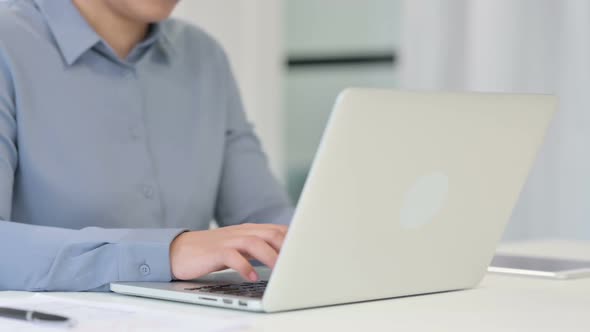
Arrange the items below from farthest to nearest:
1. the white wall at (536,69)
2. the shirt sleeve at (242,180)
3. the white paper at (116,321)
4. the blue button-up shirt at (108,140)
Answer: the white wall at (536,69)
the shirt sleeve at (242,180)
the blue button-up shirt at (108,140)
the white paper at (116,321)

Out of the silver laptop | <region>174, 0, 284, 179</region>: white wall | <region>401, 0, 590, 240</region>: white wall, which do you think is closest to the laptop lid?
the silver laptop

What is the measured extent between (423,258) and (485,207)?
0.38ft

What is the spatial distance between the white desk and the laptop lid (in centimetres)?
3

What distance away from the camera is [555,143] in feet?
9.59

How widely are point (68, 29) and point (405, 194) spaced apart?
823mm

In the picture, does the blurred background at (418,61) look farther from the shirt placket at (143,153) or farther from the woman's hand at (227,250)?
the woman's hand at (227,250)

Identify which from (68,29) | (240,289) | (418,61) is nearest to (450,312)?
(240,289)

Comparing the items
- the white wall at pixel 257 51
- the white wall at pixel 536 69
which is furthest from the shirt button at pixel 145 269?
the white wall at pixel 257 51

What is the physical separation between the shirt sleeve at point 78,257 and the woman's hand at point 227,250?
0.02 metres

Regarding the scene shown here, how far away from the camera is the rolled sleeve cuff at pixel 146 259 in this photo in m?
1.30

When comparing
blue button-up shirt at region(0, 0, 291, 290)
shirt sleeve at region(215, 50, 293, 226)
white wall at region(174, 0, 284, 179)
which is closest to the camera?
blue button-up shirt at region(0, 0, 291, 290)

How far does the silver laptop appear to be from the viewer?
3.37ft

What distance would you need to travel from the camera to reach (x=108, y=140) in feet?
5.68

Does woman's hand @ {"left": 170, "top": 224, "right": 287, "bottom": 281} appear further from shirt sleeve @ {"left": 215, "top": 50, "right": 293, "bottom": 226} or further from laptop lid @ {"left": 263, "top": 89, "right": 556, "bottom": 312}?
shirt sleeve @ {"left": 215, "top": 50, "right": 293, "bottom": 226}
